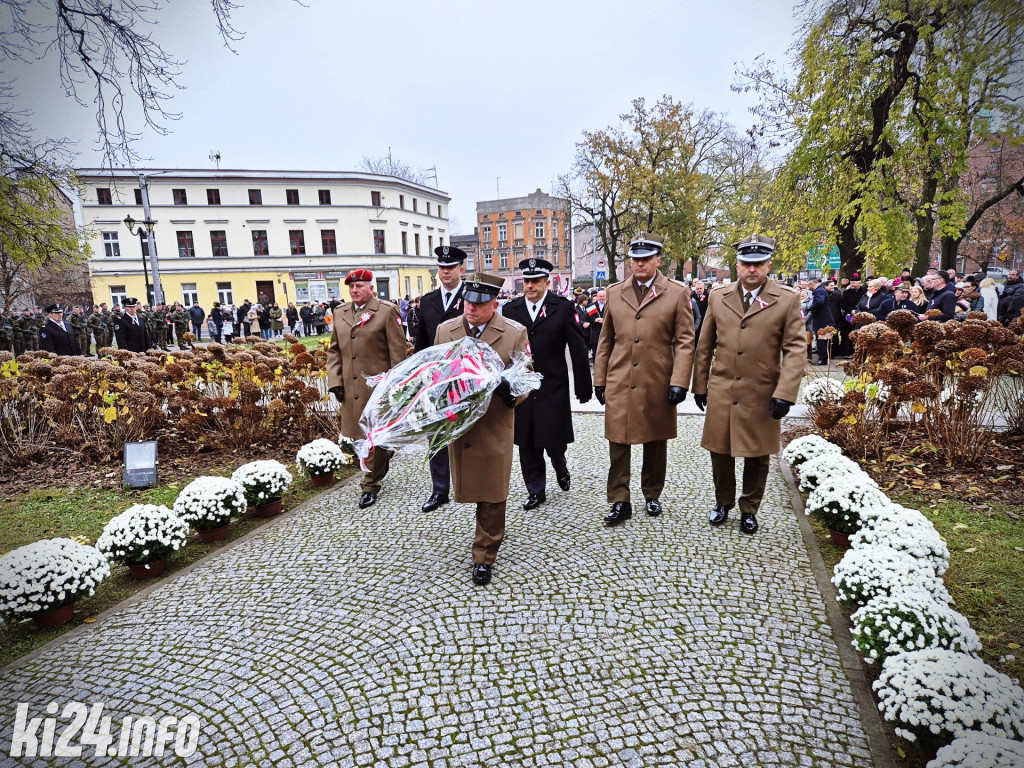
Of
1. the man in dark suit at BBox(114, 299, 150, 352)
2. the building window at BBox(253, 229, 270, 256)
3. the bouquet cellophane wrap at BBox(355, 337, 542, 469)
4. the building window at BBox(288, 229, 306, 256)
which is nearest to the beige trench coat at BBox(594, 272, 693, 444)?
the bouquet cellophane wrap at BBox(355, 337, 542, 469)

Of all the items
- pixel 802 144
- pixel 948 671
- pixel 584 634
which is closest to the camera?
pixel 948 671

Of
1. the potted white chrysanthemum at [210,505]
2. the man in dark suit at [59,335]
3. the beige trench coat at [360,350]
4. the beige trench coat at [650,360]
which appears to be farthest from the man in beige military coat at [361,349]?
the man in dark suit at [59,335]

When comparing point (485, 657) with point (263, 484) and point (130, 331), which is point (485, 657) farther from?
point (130, 331)

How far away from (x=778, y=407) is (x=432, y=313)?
11.0ft

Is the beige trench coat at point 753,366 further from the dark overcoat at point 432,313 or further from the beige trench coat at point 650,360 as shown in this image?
the dark overcoat at point 432,313

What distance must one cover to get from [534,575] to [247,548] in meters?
2.59

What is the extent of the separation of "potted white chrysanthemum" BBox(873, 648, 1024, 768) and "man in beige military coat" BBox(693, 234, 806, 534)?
7.09ft

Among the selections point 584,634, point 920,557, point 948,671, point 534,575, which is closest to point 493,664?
point 584,634

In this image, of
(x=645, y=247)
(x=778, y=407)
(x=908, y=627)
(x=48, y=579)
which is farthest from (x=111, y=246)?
(x=908, y=627)

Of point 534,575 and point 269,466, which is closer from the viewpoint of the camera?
point 534,575

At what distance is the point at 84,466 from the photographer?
7.35 metres

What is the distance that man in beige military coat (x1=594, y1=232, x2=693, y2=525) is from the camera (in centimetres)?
495

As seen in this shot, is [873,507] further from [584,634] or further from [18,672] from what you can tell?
[18,672]

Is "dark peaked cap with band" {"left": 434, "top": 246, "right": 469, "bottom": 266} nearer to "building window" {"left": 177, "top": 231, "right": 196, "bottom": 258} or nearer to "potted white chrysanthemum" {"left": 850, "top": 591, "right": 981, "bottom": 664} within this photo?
"potted white chrysanthemum" {"left": 850, "top": 591, "right": 981, "bottom": 664}
